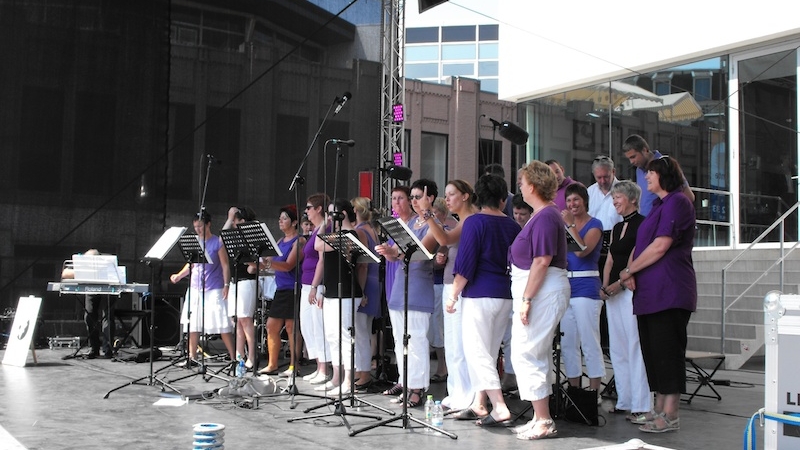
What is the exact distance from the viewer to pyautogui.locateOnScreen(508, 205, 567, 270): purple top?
498 cm

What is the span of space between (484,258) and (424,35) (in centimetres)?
5267

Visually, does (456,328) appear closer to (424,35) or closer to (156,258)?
(156,258)

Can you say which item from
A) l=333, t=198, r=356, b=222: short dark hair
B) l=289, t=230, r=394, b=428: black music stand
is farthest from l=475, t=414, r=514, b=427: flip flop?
l=333, t=198, r=356, b=222: short dark hair

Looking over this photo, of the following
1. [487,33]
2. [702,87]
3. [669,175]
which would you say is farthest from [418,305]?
[487,33]

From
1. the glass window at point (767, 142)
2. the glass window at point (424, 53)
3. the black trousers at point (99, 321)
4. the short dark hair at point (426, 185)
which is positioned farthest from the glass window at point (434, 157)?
the glass window at point (424, 53)

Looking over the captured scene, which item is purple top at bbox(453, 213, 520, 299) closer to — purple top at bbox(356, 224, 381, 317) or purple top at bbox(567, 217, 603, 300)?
purple top at bbox(567, 217, 603, 300)

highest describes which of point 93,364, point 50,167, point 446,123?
point 446,123

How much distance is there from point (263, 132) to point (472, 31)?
44.8 m

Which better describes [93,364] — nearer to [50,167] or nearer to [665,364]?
[50,167]

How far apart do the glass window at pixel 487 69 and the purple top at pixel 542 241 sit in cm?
5058

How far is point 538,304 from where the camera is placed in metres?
5.03

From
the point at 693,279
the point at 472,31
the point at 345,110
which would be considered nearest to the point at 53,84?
the point at 345,110

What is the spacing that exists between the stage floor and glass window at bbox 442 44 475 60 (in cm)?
4963

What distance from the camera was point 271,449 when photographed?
4.72 meters
